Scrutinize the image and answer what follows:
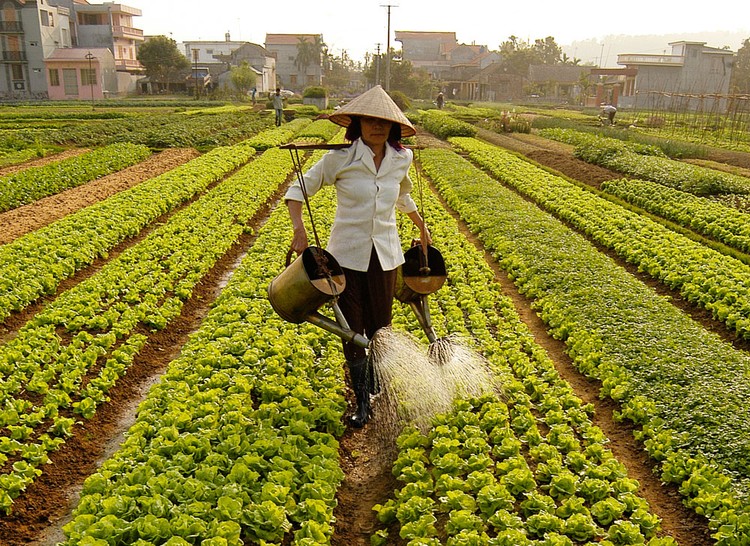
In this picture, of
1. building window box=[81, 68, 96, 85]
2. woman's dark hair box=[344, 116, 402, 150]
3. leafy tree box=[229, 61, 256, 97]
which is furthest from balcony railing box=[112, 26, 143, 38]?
woman's dark hair box=[344, 116, 402, 150]

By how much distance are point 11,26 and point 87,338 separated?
67699mm

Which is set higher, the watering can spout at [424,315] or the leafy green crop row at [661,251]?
the watering can spout at [424,315]

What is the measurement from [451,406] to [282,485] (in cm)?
172

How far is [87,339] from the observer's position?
6.93 meters

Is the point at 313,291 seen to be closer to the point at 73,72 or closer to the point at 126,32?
the point at 73,72

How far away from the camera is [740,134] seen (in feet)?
108

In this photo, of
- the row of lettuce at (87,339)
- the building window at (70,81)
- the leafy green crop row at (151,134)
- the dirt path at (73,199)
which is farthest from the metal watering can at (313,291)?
the building window at (70,81)

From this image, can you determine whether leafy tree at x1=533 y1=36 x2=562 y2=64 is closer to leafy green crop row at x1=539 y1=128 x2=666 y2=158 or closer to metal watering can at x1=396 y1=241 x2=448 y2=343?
leafy green crop row at x1=539 y1=128 x2=666 y2=158

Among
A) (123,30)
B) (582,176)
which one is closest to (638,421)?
(582,176)

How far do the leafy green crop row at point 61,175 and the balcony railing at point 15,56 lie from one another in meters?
48.8

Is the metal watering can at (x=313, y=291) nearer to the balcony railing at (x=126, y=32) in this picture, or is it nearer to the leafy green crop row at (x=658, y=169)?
the leafy green crop row at (x=658, y=169)

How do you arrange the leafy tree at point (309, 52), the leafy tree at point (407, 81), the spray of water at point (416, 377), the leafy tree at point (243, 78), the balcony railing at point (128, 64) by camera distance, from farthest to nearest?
the leafy tree at point (309, 52), the leafy tree at point (407, 81), the balcony railing at point (128, 64), the leafy tree at point (243, 78), the spray of water at point (416, 377)

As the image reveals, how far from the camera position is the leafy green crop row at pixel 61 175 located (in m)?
15.4

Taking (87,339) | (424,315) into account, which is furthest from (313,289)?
(87,339)
